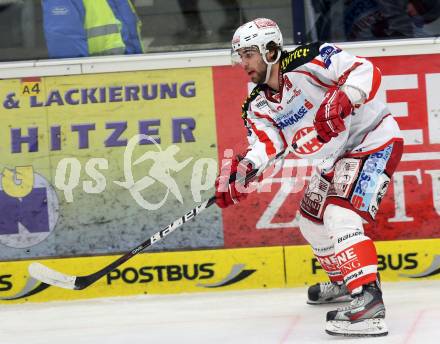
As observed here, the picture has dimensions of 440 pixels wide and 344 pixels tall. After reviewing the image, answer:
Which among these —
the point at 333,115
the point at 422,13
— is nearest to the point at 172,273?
the point at 333,115

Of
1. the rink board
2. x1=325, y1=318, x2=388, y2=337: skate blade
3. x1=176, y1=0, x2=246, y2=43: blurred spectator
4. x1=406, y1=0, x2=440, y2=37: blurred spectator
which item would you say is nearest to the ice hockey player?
x1=325, y1=318, x2=388, y2=337: skate blade

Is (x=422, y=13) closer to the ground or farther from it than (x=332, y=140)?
farther from it

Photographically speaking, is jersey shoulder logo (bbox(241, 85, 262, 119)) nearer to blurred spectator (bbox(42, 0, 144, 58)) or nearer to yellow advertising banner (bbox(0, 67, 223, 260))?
yellow advertising banner (bbox(0, 67, 223, 260))

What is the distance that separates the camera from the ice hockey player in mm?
4293

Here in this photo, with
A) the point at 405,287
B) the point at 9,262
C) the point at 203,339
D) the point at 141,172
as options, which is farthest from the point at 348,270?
the point at 9,262

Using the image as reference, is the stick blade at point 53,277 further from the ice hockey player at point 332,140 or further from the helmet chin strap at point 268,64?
the helmet chin strap at point 268,64

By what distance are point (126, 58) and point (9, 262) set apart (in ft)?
3.73

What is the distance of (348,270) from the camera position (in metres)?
4.34

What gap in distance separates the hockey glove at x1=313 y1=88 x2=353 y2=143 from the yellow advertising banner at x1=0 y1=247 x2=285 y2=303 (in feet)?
4.19

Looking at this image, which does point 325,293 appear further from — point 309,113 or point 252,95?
point 252,95

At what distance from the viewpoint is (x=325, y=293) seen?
200 inches

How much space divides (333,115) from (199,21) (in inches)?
58.1

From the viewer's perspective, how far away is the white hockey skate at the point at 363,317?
4.27 metres

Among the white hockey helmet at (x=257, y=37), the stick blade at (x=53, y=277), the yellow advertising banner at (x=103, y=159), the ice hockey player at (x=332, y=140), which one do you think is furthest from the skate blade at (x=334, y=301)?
the white hockey helmet at (x=257, y=37)
